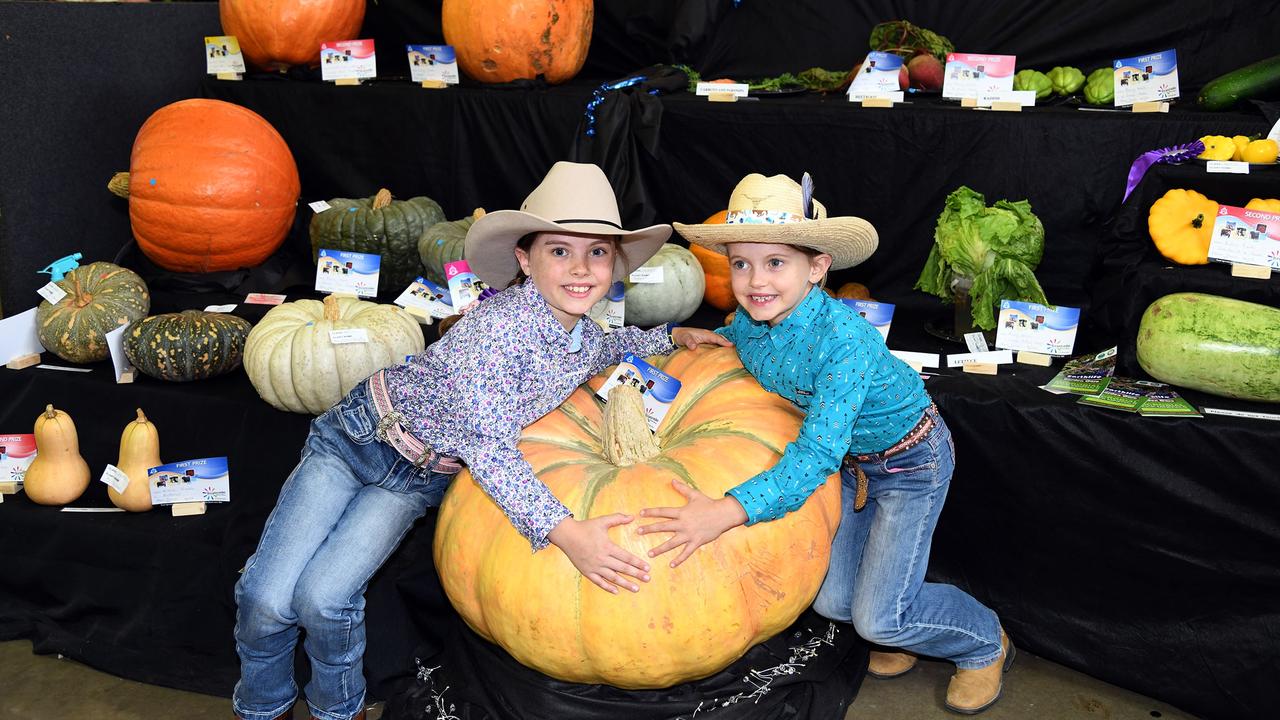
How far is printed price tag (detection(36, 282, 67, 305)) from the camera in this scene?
3180mm

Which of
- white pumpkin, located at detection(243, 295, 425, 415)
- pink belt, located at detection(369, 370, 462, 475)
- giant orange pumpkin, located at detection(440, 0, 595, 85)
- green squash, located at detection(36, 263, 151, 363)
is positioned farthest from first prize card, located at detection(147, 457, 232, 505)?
giant orange pumpkin, located at detection(440, 0, 595, 85)

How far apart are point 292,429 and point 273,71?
2.15m

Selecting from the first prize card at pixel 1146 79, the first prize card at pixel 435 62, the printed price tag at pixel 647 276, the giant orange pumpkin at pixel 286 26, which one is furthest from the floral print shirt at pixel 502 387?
the giant orange pumpkin at pixel 286 26

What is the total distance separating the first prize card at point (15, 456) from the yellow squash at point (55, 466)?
9cm

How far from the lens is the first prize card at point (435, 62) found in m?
3.97

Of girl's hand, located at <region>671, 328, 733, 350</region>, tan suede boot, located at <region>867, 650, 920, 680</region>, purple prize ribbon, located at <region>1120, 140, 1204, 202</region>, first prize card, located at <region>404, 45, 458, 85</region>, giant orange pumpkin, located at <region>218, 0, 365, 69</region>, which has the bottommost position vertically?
tan suede boot, located at <region>867, 650, 920, 680</region>

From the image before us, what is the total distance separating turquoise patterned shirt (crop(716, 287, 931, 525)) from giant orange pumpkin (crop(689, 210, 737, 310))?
33.9 inches

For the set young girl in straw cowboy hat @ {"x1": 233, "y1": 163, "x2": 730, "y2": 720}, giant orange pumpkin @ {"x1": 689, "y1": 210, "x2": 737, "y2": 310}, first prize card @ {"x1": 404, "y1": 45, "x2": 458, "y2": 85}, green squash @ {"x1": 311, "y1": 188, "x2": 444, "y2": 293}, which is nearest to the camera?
young girl in straw cowboy hat @ {"x1": 233, "y1": 163, "x2": 730, "y2": 720}

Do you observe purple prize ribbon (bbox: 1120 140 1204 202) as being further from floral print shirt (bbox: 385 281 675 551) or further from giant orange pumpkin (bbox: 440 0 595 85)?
giant orange pumpkin (bbox: 440 0 595 85)

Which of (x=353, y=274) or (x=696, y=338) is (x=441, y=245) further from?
(x=696, y=338)

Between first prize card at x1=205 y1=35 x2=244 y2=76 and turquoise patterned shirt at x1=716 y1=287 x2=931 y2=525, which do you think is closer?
turquoise patterned shirt at x1=716 y1=287 x2=931 y2=525

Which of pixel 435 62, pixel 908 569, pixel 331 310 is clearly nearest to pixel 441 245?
pixel 331 310

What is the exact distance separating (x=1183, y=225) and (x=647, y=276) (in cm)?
160

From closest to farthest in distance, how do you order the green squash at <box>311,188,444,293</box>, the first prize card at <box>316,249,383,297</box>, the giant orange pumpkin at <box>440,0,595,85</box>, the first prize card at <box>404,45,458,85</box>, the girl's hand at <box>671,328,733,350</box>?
the girl's hand at <box>671,328,733,350</box>, the first prize card at <box>316,249,383,297</box>, the green squash at <box>311,188,444,293</box>, the giant orange pumpkin at <box>440,0,595,85</box>, the first prize card at <box>404,45,458,85</box>
